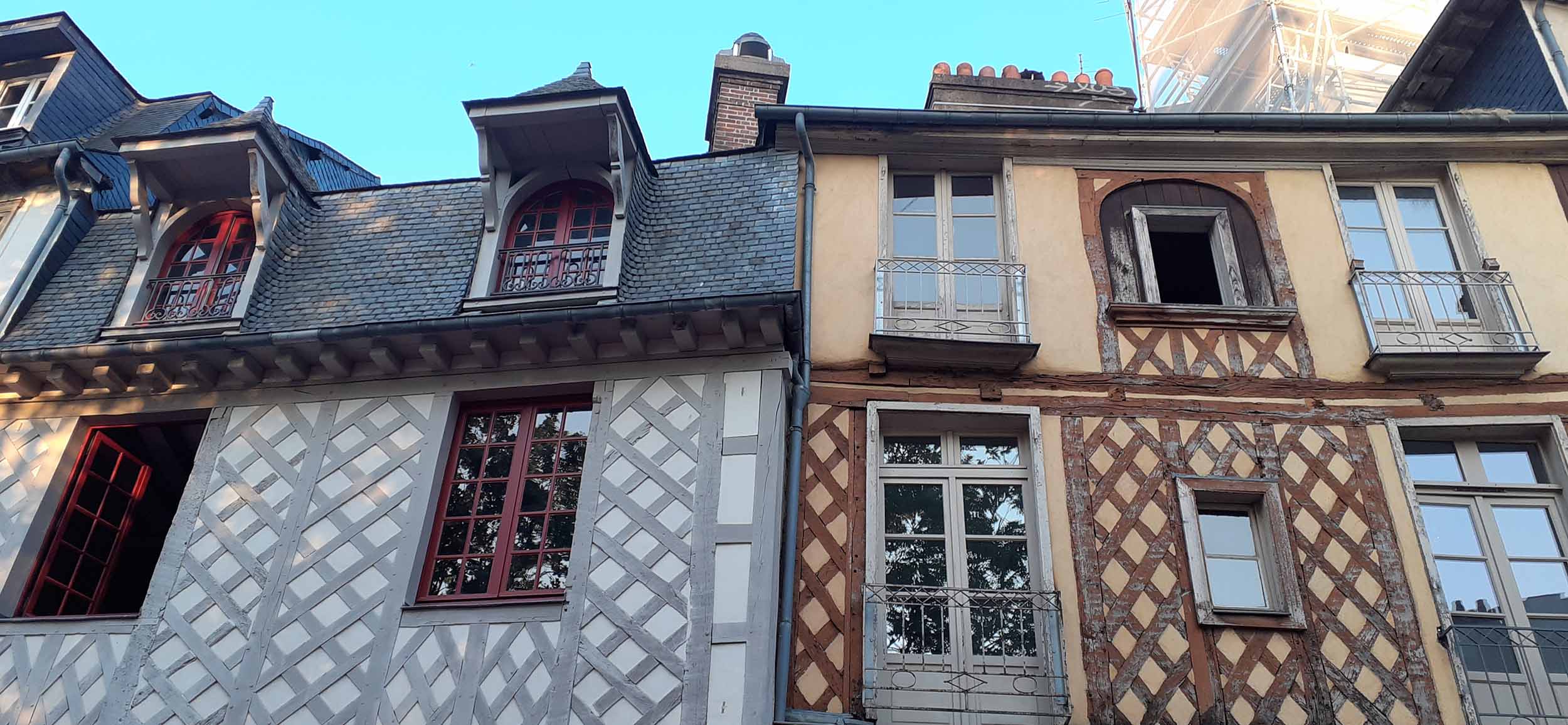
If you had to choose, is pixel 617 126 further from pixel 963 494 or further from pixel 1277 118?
pixel 1277 118

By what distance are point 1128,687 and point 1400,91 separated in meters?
7.25

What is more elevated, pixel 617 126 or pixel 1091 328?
pixel 617 126

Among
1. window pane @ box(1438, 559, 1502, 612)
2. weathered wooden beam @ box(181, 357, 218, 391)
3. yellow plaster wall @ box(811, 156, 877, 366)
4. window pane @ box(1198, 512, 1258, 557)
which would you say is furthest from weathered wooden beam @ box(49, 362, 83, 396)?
window pane @ box(1438, 559, 1502, 612)

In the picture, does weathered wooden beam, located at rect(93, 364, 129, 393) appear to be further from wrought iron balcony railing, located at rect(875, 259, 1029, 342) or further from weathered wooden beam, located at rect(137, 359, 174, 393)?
wrought iron balcony railing, located at rect(875, 259, 1029, 342)

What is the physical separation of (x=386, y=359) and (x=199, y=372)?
126 centimetres

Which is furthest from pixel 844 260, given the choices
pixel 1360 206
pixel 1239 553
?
pixel 1360 206

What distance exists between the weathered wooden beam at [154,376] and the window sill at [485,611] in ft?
8.09

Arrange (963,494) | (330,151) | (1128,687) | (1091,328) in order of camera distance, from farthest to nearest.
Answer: (330,151)
(1091,328)
(963,494)
(1128,687)

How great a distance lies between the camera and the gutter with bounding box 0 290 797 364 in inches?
267

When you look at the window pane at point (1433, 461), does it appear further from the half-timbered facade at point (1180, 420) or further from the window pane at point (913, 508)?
the window pane at point (913, 508)

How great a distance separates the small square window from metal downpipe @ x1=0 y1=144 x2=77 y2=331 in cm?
796

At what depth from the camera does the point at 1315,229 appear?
8.12 metres

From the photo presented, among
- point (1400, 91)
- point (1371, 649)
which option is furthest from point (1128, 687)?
point (1400, 91)

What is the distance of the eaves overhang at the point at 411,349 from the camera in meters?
6.90
